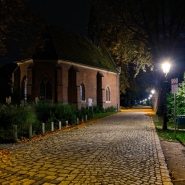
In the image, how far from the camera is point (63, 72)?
104 feet

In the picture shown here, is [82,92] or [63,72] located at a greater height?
[63,72]

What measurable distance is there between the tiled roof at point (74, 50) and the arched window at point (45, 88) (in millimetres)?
2821

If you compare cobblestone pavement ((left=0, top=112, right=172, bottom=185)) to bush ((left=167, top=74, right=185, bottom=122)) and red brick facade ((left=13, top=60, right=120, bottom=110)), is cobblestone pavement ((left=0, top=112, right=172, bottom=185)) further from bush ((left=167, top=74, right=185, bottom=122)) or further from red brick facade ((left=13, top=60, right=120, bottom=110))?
red brick facade ((left=13, top=60, right=120, bottom=110))

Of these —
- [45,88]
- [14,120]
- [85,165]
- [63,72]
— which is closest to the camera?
[85,165]

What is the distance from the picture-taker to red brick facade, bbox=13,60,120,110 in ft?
101

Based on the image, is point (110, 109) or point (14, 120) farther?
point (110, 109)

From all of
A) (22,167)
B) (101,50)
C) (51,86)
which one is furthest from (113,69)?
(22,167)

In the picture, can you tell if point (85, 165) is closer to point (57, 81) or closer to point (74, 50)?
point (57, 81)

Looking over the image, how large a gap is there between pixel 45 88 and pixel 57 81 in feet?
5.96

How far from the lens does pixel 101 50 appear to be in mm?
44438

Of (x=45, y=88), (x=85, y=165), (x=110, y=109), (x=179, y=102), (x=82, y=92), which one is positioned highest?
(x=45, y=88)

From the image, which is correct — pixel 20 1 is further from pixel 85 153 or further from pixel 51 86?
pixel 51 86

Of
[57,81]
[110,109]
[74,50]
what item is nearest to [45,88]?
[57,81]

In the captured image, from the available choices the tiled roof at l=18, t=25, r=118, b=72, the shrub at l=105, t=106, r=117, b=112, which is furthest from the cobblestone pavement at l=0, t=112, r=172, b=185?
the shrub at l=105, t=106, r=117, b=112
